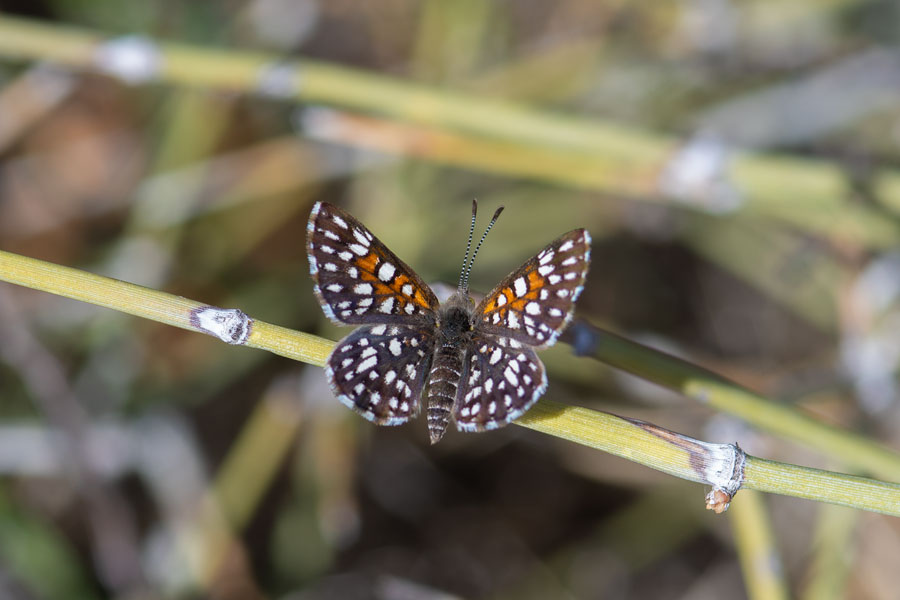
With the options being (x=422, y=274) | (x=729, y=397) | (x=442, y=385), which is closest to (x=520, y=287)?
(x=442, y=385)

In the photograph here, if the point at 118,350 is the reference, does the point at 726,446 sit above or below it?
below

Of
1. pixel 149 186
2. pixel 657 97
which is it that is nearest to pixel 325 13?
pixel 149 186

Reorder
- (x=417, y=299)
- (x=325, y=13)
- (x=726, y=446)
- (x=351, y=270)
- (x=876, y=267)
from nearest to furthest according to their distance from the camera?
(x=726, y=446) < (x=351, y=270) < (x=417, y=299) < (x=876, y=267) < (x=325, y=13)

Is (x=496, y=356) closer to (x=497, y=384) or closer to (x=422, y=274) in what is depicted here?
(x=497, y=384)

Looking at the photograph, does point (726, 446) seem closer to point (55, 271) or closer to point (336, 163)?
point (55, 271)

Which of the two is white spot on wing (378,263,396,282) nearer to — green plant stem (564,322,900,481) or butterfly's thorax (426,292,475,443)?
butterfly's thorax (426,292,475,443)

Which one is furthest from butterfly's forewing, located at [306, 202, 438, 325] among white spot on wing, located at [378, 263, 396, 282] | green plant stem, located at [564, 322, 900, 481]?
green plant stem, located at [564, 322, 900, 481]

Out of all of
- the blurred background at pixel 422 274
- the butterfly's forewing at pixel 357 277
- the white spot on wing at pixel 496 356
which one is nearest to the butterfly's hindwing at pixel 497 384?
the white spot on wing at pixel 496 356
